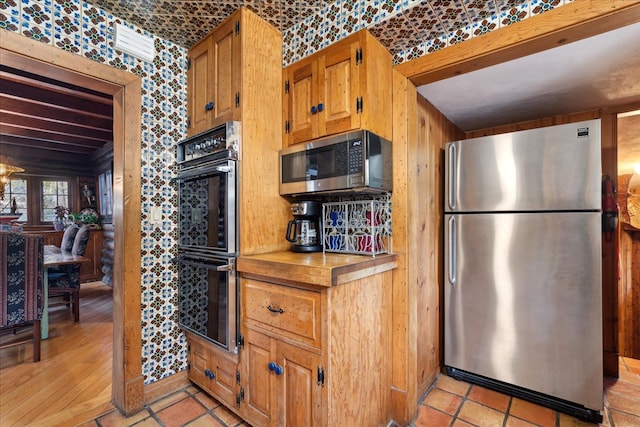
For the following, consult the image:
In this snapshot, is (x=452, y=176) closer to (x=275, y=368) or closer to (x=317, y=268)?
(x=317, y=268)

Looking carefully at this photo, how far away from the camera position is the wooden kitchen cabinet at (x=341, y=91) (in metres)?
1.63

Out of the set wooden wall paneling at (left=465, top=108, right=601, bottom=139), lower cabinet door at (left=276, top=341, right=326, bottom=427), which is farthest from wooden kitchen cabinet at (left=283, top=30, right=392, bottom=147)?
wooden wall paneling at (left=465, top=108, right=601, bottom=139)

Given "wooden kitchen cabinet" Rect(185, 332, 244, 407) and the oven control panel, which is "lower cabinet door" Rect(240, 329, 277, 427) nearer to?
"wooden kitchen cabinet" Rect(185, 332, 244, 407)

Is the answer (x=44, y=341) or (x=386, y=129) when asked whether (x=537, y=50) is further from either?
(x=44, y=341)

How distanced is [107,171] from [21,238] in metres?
3.73

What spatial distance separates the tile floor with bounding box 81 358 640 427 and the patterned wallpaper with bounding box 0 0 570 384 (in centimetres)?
24

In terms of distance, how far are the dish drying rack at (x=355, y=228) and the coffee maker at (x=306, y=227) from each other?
59 mm

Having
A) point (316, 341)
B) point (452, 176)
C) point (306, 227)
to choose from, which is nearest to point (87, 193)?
point (306, 227)

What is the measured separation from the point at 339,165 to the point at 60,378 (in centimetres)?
263

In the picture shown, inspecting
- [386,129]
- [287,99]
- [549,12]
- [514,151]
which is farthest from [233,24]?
[514,151]

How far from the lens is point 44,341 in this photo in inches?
115

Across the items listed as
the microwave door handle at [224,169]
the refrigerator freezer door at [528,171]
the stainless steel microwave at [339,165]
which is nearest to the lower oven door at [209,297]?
the microwave door handle at [224,169]

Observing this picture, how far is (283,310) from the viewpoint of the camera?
58.4 inches

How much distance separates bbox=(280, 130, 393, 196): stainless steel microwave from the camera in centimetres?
157
